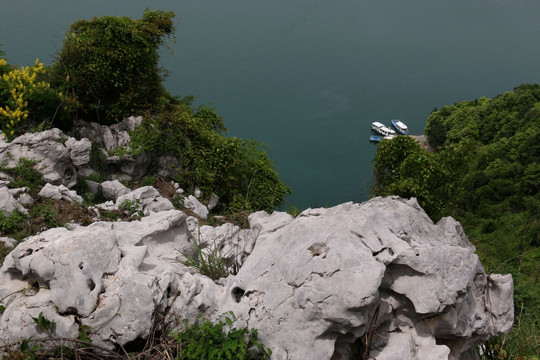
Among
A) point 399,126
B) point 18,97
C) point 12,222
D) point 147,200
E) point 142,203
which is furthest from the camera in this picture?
point 399,126

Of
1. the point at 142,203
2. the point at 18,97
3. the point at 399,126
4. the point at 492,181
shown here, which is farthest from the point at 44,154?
the point at 399,126

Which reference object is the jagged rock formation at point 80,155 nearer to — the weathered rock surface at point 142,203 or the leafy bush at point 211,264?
the weathered rock surface at point 142,203

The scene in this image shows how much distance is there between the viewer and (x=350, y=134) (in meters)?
29.7

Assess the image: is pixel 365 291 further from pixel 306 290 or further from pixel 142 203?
pixel 142 203

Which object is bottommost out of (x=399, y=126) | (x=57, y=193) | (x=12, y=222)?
(x=12, y=222)

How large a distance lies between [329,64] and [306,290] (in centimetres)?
3294

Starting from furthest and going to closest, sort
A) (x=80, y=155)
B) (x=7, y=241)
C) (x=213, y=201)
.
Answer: (x=213, y=201) → (x=80, y=155) → (x=7, y=241)

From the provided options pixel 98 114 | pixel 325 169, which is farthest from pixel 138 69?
pixel 325 169

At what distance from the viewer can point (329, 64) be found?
34906 mm

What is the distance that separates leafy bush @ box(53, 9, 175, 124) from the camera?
9945 millimetres

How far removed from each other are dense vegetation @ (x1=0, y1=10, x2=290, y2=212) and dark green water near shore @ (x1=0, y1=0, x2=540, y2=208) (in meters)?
11.2

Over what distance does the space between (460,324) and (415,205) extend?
52.7 inches

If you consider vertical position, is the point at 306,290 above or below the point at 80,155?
below

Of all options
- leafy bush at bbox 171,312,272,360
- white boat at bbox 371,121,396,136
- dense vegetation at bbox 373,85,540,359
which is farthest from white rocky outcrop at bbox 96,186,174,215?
white boat at bbox 371,121,396,136
